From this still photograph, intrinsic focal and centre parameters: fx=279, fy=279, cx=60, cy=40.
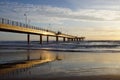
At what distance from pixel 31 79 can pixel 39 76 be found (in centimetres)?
95

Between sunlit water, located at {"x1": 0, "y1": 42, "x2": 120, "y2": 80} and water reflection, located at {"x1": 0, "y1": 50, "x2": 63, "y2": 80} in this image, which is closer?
water reflection, located at {"x1": 0, "y1": 50, "x2": 63, "y2": 80}

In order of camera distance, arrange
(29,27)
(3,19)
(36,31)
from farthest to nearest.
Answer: (36,31) → (29,27) → (3,19)

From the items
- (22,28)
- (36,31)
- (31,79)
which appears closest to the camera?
(31,79)

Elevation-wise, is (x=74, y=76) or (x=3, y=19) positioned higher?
(x=3, y=19)

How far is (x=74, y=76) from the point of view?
42.0 ft

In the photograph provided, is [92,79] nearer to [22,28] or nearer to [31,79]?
[31,79]

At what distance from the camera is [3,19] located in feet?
157

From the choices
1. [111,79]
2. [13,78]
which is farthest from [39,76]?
[111,79]

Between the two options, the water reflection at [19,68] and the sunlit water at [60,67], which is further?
the sunlit water at [60,67]

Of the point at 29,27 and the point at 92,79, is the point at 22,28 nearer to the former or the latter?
the point at 29,27

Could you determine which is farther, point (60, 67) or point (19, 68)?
point (60, 67)

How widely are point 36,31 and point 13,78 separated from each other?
212 ft

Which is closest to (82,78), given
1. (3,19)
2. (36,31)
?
(3,19)

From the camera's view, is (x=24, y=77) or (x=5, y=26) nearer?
(x=24, y=77)
